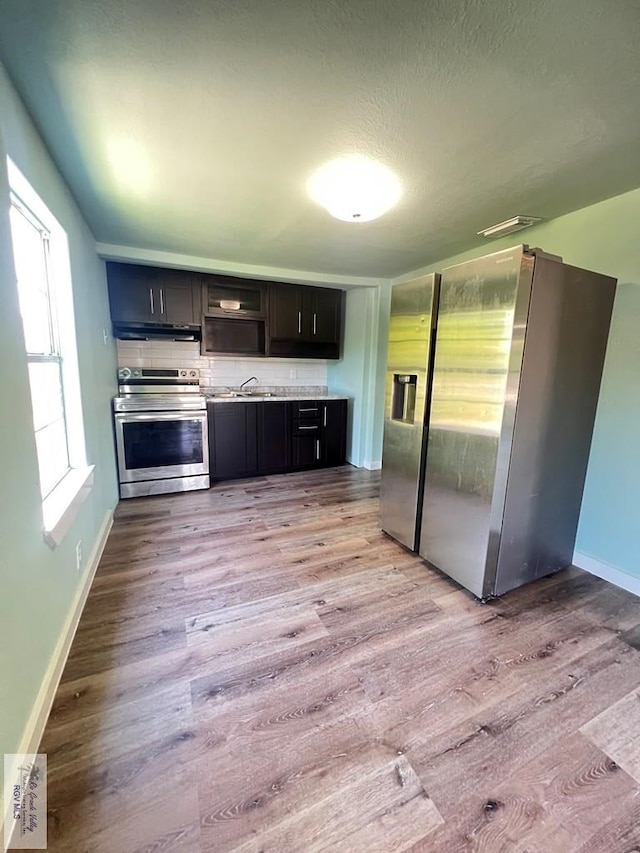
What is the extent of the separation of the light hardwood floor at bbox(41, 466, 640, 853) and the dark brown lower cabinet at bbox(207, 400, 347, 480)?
1.67m

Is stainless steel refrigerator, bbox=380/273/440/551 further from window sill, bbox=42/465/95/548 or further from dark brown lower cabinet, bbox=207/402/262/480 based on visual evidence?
window sill, bbox=42/465/95/548

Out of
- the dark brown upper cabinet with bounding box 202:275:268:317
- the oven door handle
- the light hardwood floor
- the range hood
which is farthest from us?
the dark brown upper cabinet with bounding box 202:275:268:317

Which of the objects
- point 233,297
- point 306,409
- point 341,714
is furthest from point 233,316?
point 341,714

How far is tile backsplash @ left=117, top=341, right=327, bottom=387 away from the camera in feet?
12.7

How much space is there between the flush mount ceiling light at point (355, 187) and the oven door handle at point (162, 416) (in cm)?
231

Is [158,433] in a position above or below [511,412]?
below

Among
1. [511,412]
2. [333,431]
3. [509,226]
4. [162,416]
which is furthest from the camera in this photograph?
[333,431]

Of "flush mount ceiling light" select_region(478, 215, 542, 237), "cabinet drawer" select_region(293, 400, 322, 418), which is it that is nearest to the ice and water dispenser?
"flush mount ceiling light" select_region(478, 215, 542, 237)

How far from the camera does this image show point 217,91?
52.7 inches

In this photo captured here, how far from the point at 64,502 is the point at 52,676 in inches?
28.9

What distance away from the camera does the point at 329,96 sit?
4.46 feet

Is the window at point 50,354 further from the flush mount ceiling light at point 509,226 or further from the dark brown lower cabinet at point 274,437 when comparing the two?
the flush mount ceiling light at point 509,226

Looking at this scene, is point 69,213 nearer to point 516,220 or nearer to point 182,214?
point 182,214

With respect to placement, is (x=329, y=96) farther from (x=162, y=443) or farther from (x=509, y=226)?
(x=162, y=443)
